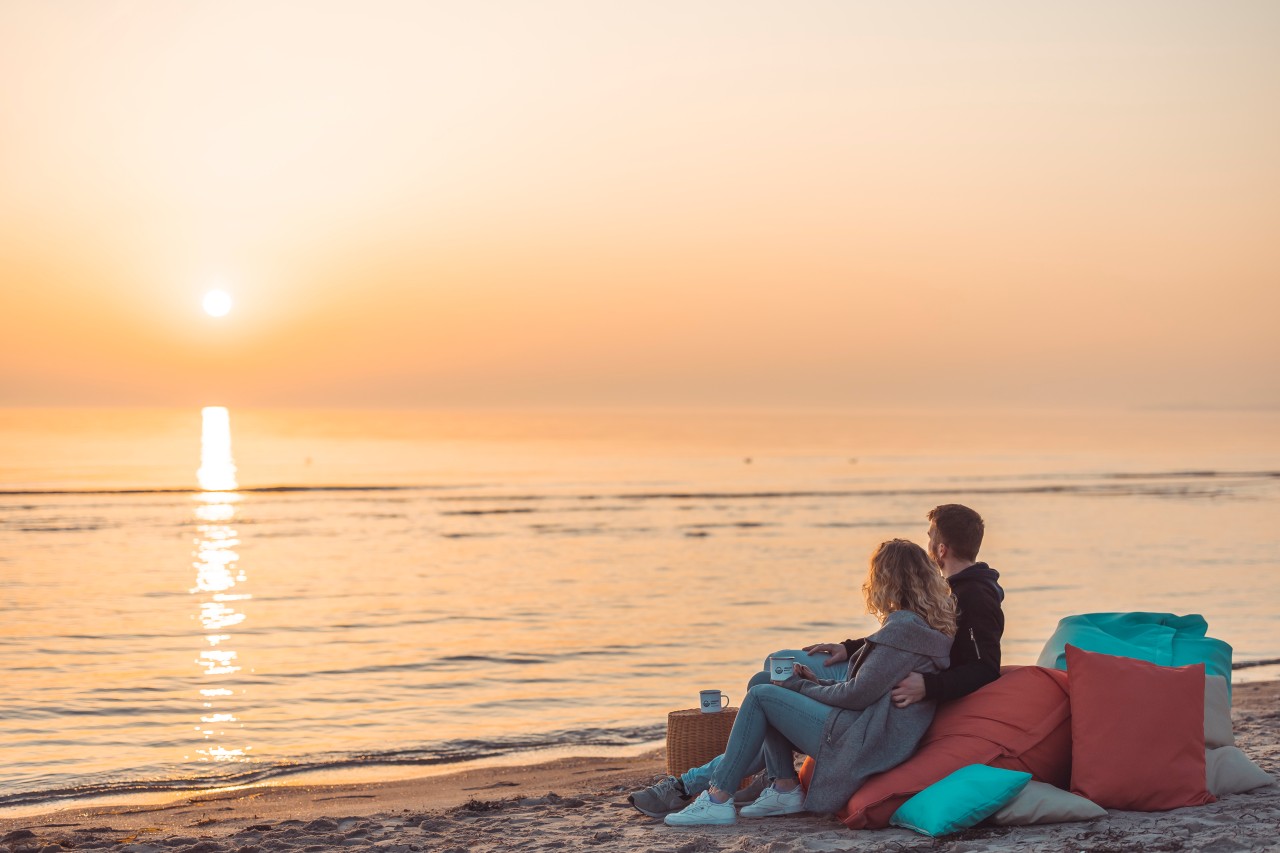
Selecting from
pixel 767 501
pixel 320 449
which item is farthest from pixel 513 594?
pixel 320 449

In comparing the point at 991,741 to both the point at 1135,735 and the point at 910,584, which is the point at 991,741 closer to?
the point at 1135,735

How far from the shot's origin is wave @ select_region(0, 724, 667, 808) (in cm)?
843

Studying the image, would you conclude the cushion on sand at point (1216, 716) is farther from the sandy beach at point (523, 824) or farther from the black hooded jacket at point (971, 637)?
the black hooded jacket at point (971, 637)

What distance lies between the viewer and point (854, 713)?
5.91m

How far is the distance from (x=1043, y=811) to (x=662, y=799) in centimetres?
197

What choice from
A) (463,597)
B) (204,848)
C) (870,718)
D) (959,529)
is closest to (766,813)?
(870,718)

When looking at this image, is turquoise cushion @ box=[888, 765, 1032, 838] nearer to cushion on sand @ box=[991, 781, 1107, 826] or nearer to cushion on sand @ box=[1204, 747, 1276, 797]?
cushion on sand @ box=[991, 781, 1107, 826]

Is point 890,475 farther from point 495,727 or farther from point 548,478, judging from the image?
point 495,727

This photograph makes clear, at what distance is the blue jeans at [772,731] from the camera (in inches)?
233

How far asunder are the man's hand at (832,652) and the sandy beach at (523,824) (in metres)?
0.80

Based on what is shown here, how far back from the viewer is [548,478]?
52438 mm

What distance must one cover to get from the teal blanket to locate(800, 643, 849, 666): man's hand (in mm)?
1261

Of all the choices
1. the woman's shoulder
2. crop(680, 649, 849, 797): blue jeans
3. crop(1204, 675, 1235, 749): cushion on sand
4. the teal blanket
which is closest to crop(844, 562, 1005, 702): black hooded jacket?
the woman's shoulder

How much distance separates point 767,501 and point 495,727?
2936 cm
